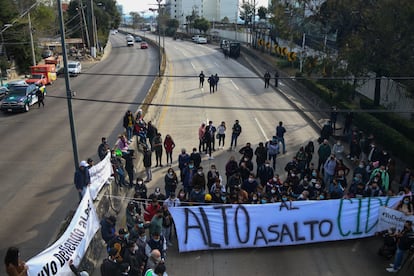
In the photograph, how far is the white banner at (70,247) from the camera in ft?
24.9

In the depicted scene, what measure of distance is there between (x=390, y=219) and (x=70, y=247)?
26.9 ft

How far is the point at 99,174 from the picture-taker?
1170cm

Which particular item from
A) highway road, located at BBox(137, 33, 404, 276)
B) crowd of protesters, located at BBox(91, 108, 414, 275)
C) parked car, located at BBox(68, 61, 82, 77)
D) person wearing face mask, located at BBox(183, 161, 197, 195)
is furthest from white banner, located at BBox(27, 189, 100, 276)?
parked car, located at BBox(68, 61, 82, 77)

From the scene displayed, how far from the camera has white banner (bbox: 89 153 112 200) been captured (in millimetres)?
11195

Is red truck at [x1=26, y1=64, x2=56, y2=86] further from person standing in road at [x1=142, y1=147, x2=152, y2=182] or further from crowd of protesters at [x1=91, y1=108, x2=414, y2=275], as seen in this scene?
crowd of protesters at [x1=91, y1=108, x2=414, y2=275]

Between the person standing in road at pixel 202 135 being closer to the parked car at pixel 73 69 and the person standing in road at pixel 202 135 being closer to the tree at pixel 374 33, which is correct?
the tree at pixel 374 33

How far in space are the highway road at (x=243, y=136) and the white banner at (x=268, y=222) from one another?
0.29 meters

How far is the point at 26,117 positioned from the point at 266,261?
19.7 meters

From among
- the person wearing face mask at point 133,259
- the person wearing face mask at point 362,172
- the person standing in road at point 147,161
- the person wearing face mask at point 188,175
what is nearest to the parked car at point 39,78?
the person standing in road at point 147,161

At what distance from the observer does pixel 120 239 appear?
8797 mm

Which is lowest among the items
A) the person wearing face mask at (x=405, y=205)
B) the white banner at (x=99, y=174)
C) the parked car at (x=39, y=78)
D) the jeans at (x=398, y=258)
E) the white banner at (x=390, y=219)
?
the jeans at (x=398, y=258)

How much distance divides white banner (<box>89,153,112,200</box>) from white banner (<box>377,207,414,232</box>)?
25.9 ft

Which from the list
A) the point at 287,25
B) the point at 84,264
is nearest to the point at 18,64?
the point at 287,25

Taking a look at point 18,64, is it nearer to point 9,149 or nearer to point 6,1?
point 6,1
